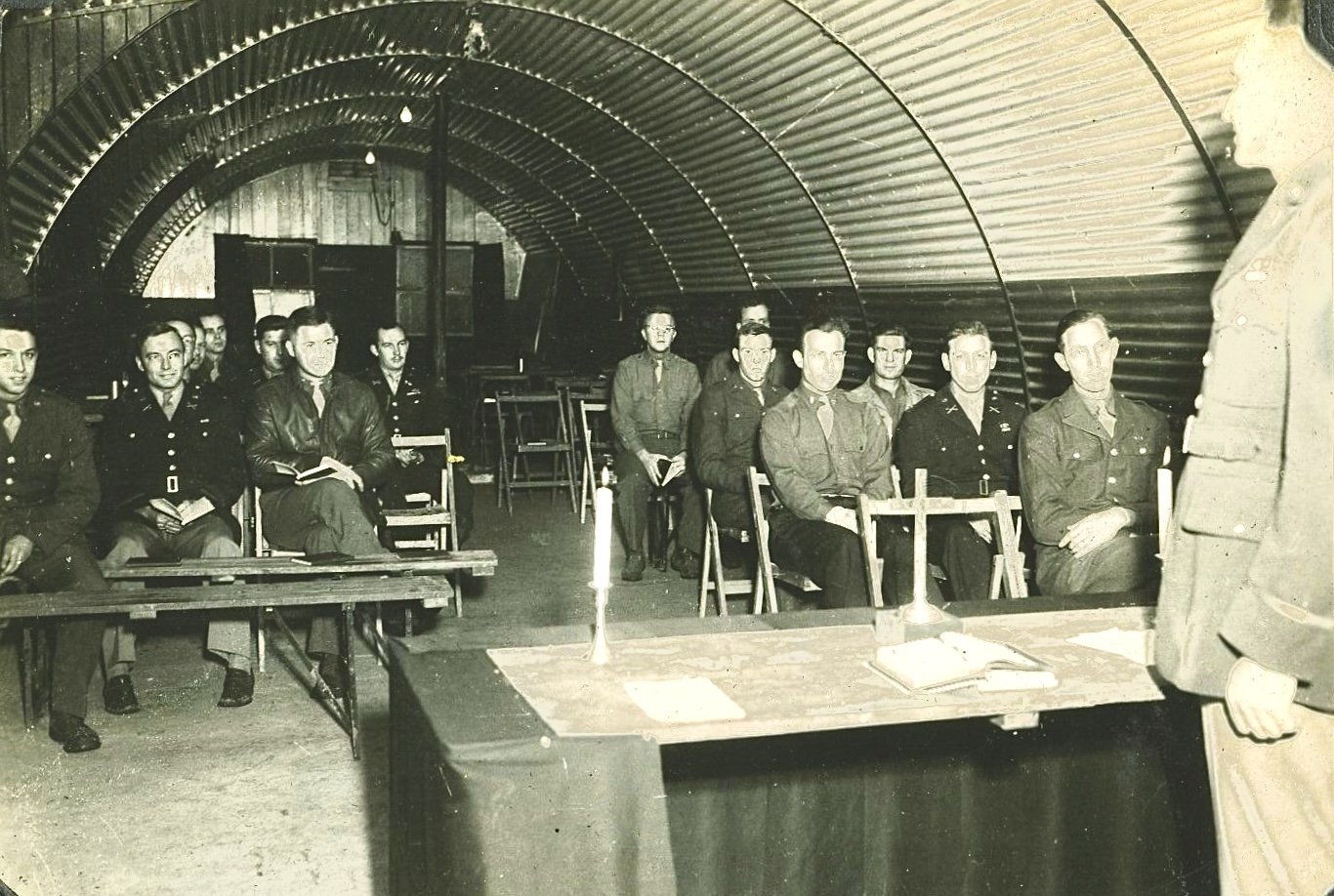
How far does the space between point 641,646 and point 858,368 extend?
7.73m

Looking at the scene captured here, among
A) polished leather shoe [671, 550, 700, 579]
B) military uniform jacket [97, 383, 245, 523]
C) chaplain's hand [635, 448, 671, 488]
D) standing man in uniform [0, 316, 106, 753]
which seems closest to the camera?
standing man in uniform [0, 316, 106, 753]

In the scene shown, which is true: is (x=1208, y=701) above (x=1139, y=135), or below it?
below

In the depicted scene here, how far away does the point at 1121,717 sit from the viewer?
3.51 meters

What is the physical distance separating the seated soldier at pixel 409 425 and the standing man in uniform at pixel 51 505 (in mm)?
2342

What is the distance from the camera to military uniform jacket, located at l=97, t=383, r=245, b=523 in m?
5.85

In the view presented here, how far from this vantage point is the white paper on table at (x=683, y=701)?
254 cm

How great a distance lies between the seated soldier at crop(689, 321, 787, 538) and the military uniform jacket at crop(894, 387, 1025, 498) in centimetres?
88

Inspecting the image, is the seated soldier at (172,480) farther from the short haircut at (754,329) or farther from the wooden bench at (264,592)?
the short haircut at (754,329)

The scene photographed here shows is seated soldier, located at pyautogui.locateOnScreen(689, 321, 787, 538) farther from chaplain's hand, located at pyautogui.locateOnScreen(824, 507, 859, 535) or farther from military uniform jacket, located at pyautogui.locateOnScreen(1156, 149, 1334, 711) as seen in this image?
military uniform jacket, located at pyautogui.locateOnScreen(1156, 149, 1334, 711)

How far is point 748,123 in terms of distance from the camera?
1002cm

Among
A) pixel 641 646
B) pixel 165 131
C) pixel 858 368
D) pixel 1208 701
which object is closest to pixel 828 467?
pixel 641 646

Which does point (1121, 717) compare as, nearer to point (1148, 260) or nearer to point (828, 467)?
point (828, 467)

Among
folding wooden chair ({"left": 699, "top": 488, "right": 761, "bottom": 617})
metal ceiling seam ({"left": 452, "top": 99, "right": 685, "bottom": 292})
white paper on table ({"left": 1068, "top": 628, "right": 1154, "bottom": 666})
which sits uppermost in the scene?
metal ceiling seam ({"left": 452, "top": 99, "right": 685, "bottom": 292})

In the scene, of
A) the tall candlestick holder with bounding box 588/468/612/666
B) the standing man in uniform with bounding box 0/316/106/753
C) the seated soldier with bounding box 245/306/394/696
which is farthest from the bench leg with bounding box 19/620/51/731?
the tall candlestick holder with bounding box 588/468/612/666
